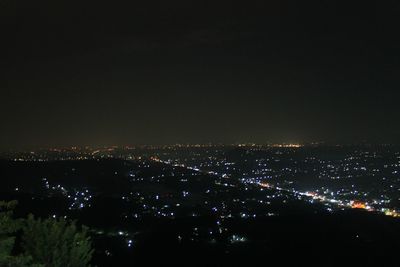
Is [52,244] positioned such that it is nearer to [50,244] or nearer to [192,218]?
[50,244]

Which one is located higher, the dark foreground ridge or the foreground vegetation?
the foreground vegetation

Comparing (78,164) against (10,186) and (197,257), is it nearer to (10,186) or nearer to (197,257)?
(10,186)

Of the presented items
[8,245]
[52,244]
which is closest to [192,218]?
[52,244]

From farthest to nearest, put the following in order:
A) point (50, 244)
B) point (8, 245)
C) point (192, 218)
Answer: point (192, 218), point (50, 244), point (8, 245)

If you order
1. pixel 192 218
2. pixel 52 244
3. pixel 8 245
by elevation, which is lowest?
pixel 192 218

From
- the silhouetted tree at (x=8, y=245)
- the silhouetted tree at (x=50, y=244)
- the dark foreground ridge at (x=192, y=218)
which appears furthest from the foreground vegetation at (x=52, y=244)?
the dark foreground ridge at (x=192, y=218)

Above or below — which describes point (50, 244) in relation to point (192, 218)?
above

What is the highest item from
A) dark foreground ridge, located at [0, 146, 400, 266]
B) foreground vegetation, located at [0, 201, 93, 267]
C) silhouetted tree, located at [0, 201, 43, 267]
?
silhouetted tree, located at [0, 201, 43, 267]

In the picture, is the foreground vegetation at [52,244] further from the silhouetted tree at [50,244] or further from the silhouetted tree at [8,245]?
the silhouetted tree at [8,245]

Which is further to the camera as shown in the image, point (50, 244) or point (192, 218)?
point (192, 218)

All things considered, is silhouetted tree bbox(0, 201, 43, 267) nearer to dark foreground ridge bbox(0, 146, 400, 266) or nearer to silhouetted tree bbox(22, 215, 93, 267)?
silhouetted tree bbox(22, 215, 93, 267)

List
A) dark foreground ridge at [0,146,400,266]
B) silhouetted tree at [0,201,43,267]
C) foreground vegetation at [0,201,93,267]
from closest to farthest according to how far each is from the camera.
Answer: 1. silhouetted tree at [0,201,43,267]
2. foreground vegetation at [0,201,93,267]
3. dark foreground ridge at [0,146,400,266]

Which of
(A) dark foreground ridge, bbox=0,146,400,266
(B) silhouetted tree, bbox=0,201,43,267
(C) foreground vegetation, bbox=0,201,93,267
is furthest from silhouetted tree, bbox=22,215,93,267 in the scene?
(A) dark foreground ridge, bbox=0,146,400,266
